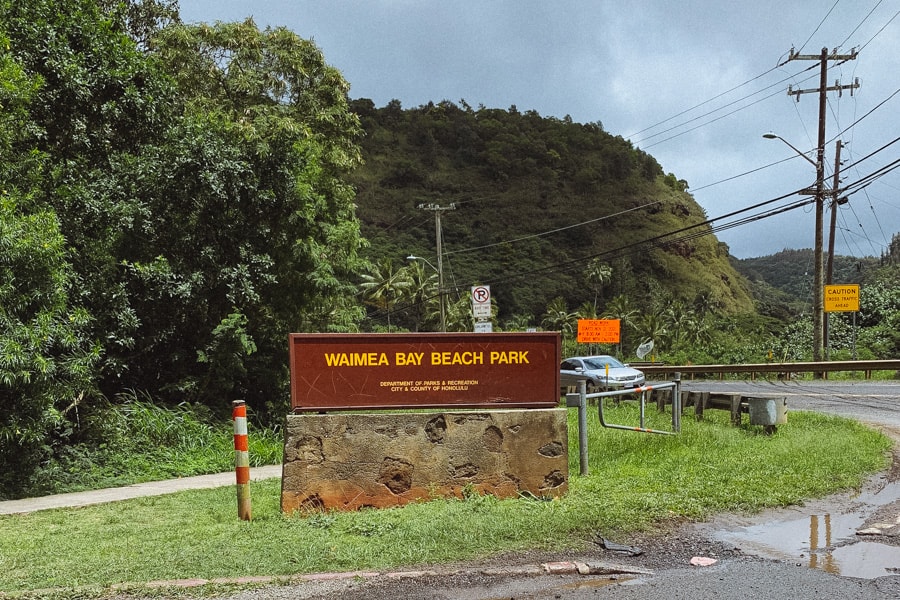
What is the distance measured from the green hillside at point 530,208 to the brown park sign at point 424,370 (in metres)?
81.8

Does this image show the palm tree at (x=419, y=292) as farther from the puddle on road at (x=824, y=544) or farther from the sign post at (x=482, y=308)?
the puddle on road at (x=824, y=544)

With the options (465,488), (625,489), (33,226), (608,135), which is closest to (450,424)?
(465,488)

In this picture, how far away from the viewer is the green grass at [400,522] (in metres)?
5.05

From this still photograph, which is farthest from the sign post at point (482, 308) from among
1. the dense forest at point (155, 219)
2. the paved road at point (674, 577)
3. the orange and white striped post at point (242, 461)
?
the paved road at point (674, 577)

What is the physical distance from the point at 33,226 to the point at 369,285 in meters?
55.2

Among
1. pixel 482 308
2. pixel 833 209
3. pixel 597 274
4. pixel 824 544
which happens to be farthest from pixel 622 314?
pixel 824 544

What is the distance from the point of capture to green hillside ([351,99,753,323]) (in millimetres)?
100312

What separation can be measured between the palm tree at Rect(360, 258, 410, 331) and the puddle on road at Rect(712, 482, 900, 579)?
199 ft

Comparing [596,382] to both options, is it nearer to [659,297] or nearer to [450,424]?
[450,424]

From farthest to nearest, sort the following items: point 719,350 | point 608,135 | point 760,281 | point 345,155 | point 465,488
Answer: point 760,281
point 608,135
point 719,350
point 345,155
point 465,488

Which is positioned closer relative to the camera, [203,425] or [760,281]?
[203,425]

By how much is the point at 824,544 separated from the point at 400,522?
3.21 meters

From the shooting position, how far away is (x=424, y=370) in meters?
7.14

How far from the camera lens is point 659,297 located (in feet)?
309
